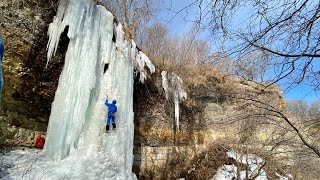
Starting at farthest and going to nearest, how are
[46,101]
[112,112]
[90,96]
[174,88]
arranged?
[174,88], [46,101], [90,96], [112,112]

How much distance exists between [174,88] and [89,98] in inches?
192

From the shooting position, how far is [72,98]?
6426 mm

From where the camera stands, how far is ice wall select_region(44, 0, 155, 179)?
6.00 meters

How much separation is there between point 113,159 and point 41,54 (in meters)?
3.49

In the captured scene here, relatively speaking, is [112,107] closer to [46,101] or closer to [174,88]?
[46,101]

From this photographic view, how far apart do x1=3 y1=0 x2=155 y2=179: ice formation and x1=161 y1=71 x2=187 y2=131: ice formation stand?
2698mm

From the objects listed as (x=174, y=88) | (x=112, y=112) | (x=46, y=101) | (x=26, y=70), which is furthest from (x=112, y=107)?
(x=174, y=88)

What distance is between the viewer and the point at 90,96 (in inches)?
275

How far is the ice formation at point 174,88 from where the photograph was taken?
35.2 feet

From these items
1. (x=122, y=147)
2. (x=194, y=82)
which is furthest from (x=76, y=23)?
(x=194, y=82)

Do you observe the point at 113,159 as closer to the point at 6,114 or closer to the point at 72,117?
the point at 72,117

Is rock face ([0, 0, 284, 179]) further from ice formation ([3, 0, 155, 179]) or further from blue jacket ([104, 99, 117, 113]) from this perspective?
blue jacket ([104, 99, 117, 113])

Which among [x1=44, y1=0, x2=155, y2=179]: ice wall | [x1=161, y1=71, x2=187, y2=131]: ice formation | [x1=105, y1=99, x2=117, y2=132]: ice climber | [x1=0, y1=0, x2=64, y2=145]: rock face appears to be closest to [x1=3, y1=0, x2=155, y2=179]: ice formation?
[x1=44, y1=0, x2=155, y2=179]: ice wall

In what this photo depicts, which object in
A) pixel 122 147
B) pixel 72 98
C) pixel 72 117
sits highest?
pixel 72 98
